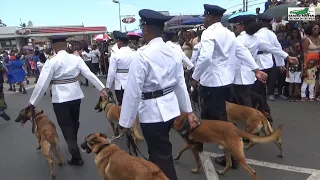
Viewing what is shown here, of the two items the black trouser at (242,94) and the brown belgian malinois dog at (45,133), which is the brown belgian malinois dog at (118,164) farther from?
the black trouser at (242,94)

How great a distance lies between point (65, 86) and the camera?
173 inches

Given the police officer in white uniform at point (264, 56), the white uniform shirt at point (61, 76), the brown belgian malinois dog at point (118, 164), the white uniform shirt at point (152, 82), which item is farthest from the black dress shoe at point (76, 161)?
the police officer in white uniform at point (264, 56)

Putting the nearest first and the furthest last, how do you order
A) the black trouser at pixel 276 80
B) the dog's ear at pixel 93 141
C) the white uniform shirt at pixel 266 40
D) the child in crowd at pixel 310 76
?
the dog's ear at pixel 93 141 → the white uniform shirt at pixel 266 40 → the child in crowd at pixel 310 76 → the black trouser at pixel 276 80

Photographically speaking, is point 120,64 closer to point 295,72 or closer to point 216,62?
point 216,62

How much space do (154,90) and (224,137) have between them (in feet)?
4.18

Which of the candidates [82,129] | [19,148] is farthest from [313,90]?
[19,148]

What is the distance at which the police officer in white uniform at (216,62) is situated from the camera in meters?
3.64

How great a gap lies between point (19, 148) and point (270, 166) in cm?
438

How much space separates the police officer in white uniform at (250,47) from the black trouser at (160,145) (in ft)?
7.10

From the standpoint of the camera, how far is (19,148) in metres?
5.61

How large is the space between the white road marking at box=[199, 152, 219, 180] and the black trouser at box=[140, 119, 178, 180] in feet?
3.75

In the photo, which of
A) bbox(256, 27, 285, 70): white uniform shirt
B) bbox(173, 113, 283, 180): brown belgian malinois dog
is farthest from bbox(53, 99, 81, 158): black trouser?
bbox(256, 27, 285, 70): white uniform shirt

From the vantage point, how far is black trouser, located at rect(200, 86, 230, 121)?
3.95 metres

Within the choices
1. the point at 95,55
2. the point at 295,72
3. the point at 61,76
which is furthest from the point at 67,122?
the point at 95,55
